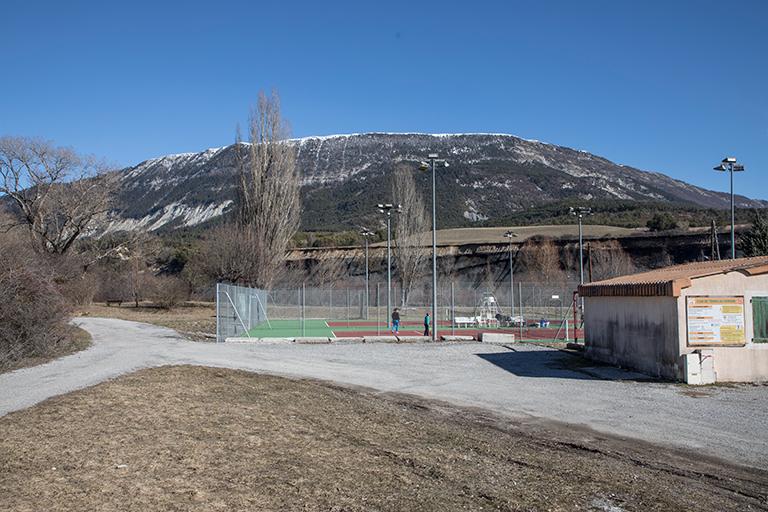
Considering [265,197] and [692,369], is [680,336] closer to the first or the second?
[692,369]

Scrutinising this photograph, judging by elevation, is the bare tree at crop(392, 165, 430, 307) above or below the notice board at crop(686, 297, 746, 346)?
above

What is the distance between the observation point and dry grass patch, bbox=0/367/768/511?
6914 millimetres

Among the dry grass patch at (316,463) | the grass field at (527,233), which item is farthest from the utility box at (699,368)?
the grass field at (527,233)

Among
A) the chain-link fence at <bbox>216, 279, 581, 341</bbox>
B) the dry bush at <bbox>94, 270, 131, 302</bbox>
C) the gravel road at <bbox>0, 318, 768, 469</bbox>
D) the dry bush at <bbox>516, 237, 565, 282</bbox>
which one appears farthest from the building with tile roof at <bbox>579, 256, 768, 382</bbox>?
the dry bush at <bbox>94, 270, 131, 302</bbox>

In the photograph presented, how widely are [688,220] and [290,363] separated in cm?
9317

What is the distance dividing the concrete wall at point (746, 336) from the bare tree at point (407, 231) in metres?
44.3

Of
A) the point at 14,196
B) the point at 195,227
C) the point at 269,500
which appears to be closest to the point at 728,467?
the point at 269,500

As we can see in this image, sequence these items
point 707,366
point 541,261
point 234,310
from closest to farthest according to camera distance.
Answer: point 707,366, point 234,310, point 541,261

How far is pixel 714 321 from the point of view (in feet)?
58.3

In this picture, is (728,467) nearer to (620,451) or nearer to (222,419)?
Result: (620,451)

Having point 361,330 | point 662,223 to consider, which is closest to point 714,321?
point 361,330

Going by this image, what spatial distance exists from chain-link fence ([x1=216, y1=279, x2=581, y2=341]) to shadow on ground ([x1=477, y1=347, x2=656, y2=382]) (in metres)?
5.05

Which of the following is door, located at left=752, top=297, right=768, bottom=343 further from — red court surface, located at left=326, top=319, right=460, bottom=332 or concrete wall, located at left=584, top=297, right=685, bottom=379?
red court surface, located at left=326, top=319, right=460, bottom=332

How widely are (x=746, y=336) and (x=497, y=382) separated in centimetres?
615
